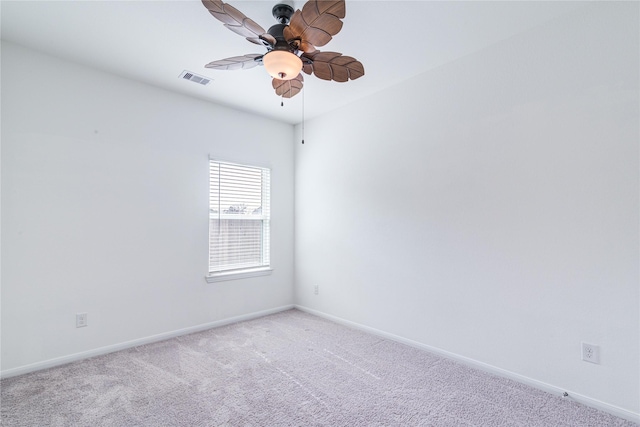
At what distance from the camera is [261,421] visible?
1.95 metres

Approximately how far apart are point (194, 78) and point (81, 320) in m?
2.52

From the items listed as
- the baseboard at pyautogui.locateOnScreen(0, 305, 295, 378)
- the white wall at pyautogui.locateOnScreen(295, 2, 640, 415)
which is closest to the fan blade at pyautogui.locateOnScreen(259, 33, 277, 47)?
the white wall at pyautogui.locateOnScreen(295, 2, 640, 415)

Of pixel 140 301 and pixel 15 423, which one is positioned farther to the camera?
pixel 140 301

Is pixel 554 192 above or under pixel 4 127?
under

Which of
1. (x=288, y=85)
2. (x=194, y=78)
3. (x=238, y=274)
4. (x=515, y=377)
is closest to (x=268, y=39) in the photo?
(x=288, y=85)

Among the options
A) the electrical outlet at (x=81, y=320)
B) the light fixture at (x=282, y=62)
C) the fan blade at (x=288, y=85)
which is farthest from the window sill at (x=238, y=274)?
the light fixture at (x=282, y=62)

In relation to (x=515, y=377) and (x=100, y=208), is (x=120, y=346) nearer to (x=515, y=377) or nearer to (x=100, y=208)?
(x=100, y=208)

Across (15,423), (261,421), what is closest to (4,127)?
(15,423)

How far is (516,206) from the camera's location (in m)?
2.45

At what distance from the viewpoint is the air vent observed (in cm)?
302

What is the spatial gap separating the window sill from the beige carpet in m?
0.79

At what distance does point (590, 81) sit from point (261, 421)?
3153 millimetres

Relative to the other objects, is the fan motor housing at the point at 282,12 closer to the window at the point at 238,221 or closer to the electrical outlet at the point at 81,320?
the window at the point at 238,221

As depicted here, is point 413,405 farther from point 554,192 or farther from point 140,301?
point 140,301
